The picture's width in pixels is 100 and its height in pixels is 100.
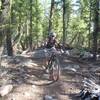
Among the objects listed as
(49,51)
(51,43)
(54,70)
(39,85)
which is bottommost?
(39,85)

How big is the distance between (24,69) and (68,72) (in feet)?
7.44

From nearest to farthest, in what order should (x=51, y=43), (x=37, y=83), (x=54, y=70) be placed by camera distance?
(x=37, y=83)
(x=54, y=70)
(x=51, y=43)

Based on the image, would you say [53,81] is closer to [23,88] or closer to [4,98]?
[23,88]

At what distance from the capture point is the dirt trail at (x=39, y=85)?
10742 millimetres

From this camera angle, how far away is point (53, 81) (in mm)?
12391

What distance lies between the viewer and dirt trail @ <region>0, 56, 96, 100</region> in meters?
10.7

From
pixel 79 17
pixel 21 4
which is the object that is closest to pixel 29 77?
pixel 21 4

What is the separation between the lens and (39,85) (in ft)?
39.2

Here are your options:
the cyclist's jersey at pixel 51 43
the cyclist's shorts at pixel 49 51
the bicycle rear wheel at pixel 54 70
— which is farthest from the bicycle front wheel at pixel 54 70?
the cyclist's jersey at pixel 51 43

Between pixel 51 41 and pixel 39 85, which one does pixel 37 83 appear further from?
pixel 51 41

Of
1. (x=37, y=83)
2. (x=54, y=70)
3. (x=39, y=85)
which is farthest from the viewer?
(x=54, y=70)

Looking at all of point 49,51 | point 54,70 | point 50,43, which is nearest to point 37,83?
point 54,70

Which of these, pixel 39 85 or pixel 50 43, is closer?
pixel 39 85

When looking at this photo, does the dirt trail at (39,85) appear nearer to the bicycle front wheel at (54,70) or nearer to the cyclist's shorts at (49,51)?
the bicycle front wheel at (54,70)
